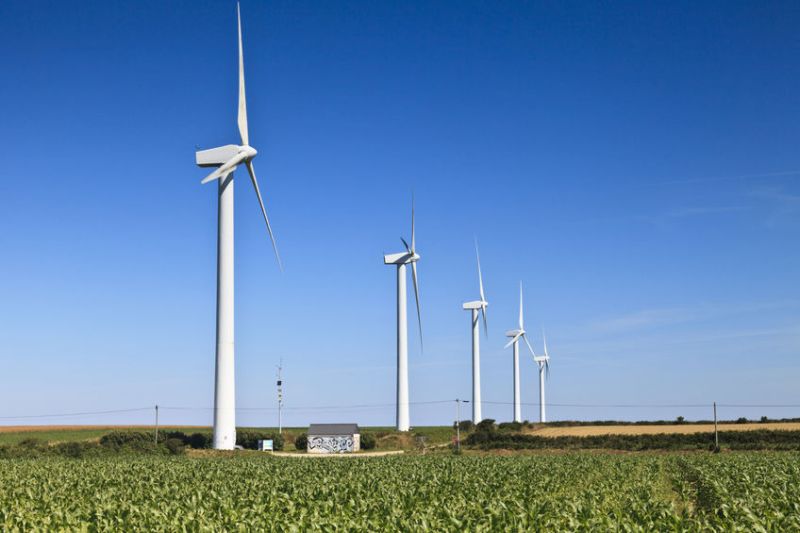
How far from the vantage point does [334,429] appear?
4577 inches

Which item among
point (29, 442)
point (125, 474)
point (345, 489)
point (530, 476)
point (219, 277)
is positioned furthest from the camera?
point (29, 442)

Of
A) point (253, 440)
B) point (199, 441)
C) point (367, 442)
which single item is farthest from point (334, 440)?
point (199, 441)

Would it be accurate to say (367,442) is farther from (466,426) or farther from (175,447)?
(175,447)

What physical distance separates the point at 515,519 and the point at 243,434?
101 m

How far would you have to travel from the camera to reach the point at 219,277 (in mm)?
84125

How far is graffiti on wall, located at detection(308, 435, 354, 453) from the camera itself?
370ft

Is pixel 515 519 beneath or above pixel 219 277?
beneath

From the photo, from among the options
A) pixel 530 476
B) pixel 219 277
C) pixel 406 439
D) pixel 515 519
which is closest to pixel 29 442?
pixel 219 277

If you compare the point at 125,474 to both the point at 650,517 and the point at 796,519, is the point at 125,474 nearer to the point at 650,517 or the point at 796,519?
the point at 650,517

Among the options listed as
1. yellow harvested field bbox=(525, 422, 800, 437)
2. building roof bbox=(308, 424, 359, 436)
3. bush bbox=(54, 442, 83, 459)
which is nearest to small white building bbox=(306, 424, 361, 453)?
building roof bbox=(308, 424, 359, 436)

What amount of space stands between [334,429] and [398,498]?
85.3m

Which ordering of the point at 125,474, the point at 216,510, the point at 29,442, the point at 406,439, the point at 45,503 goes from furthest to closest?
the point at 406,439, the point at 29,442, the point at 125,474, the point at 45,503, the point at 216,510

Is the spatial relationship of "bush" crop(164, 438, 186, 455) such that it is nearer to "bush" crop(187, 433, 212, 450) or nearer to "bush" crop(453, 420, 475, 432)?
"bush" crop(187, 433, 212, 450)

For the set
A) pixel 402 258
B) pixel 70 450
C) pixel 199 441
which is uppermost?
pixel 402 258
